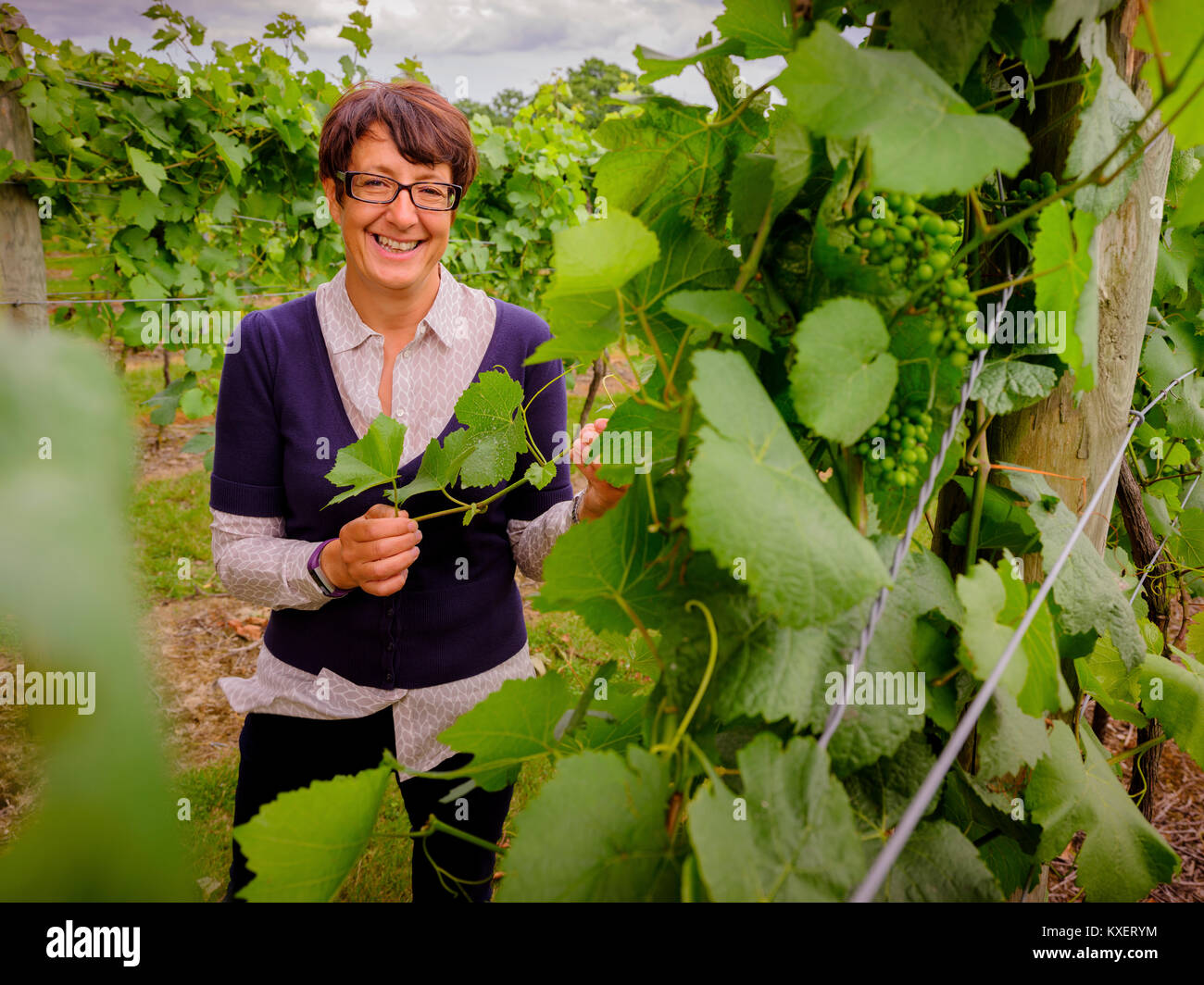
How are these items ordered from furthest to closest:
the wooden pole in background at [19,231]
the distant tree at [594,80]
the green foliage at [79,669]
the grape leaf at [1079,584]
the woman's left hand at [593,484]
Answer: the distant tree at [594,80] < the wooden pole in background at [19,231] < the woman's left hand at [593,484] < the grape leaf at [1079,584] < the green foliage at [79,669]

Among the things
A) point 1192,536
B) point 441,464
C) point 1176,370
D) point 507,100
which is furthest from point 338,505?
point 507,100

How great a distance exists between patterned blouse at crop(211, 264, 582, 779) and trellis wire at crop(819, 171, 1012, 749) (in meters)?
1.03

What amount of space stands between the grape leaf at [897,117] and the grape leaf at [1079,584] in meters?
0.49

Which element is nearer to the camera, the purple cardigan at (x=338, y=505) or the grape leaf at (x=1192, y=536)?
the purple cardigan at (x=338, y=505)

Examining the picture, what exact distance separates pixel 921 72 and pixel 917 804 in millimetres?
597

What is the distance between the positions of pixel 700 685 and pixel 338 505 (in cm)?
126

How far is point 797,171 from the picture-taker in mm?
735

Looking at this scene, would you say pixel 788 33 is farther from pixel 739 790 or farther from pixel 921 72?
pixel 739 790

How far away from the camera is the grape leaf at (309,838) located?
68 centimetres

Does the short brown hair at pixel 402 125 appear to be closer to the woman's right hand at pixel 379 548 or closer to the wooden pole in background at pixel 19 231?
the woman's right hand at pixel 379 548

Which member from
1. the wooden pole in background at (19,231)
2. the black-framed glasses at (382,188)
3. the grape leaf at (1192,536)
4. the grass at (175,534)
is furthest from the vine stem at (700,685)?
the grass at (175,534)

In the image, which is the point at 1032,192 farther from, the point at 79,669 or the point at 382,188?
the point at 382,188

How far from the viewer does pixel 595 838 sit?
636 millimetres
